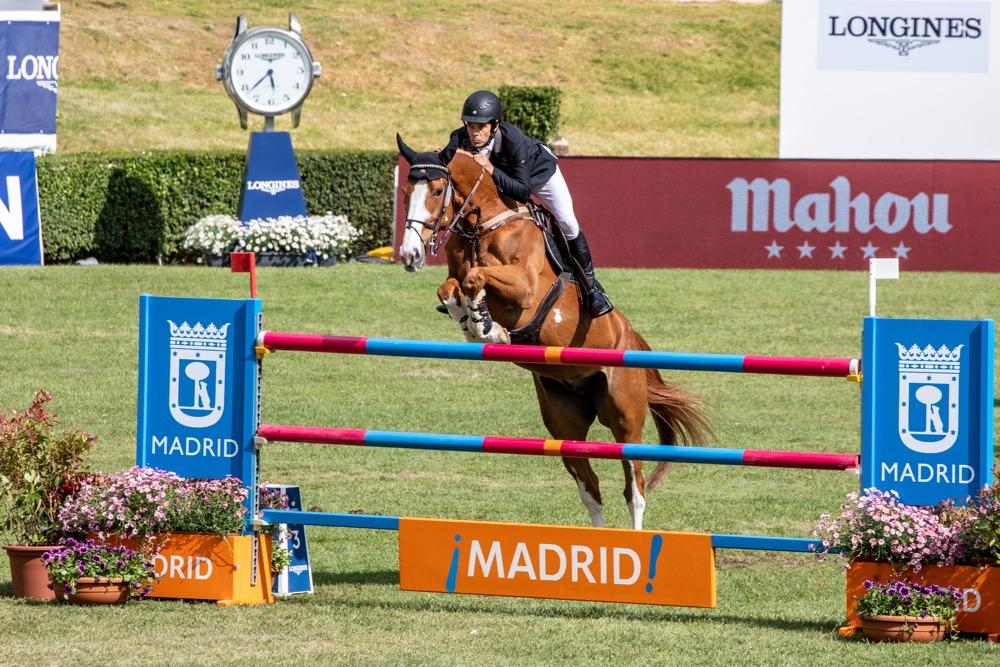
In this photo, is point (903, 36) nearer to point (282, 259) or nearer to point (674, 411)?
point (282, 259)

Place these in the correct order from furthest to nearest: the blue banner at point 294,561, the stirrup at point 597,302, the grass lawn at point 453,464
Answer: the stirrup at point 597,302 → the blue banner at point 294,561 → the grass lawn at point 453,464

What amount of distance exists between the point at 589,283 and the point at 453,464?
3.40m

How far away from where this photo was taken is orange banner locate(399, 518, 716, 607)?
6613 millimetres

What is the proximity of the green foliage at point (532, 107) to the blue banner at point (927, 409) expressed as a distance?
18204 mm

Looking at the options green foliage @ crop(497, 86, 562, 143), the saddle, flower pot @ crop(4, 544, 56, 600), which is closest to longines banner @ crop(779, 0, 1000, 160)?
green foliage @ crop(497, 86, 562, 143)

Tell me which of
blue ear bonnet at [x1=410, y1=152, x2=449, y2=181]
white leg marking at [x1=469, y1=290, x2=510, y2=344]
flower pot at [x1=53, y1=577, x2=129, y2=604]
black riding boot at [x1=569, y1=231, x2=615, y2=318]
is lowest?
flower pot at [x1=53, y1=577, x2=129, y2=604]

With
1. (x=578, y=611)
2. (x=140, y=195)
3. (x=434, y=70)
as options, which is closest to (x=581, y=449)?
(x=578, y=611)

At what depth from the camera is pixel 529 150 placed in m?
8.31

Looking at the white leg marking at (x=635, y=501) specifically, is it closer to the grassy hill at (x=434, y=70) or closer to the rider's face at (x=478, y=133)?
the rider's face at (x=478, y=133)

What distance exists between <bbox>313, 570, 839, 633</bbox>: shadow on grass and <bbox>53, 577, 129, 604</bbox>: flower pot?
96 centimetres

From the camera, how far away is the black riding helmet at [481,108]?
26.2 ft

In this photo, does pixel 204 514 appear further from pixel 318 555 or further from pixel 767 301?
pixel 767 301

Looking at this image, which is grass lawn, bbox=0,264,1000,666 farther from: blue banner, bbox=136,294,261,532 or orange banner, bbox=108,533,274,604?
blue banner, bbox=136,294,261,532

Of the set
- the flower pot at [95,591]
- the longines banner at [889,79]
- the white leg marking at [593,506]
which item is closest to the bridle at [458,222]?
the white leg marking at [593,506]
